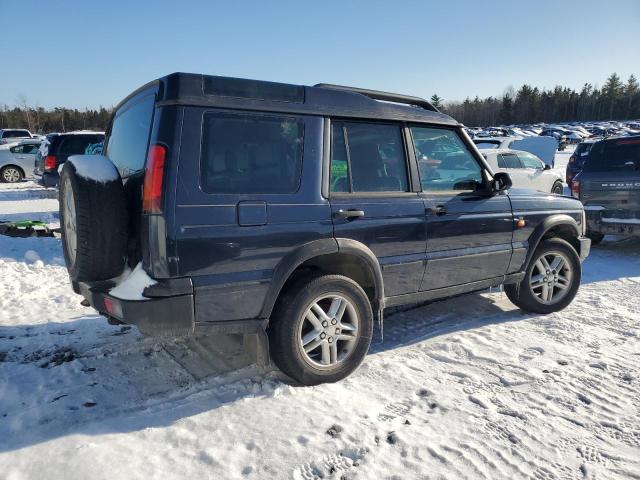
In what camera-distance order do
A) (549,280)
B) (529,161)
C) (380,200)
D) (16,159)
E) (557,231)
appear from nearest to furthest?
(380,200)
(549,280)
(557,231)
(529,161)
(16,159)

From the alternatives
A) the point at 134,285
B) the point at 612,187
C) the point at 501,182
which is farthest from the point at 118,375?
the point at 612,187

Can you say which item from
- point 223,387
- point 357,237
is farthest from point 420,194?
point 223,387

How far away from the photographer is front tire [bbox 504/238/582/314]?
473 centimetres

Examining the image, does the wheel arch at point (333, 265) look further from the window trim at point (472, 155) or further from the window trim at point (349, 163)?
the window trim at point (472, 155)

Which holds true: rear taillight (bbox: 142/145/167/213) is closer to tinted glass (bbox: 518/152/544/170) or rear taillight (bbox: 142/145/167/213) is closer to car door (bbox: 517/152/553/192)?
car door (bbox: 517/152/553/192)

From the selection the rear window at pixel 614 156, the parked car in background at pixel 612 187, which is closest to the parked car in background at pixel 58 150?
the parked car in background at pixel 612 187

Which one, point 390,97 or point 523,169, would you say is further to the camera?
point 523,169

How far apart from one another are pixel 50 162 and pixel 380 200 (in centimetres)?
1249

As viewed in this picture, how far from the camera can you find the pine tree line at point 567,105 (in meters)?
86.8

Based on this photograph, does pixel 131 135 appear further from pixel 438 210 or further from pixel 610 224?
pixel 610 224

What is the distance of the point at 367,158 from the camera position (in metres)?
3.57

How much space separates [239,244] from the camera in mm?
2850

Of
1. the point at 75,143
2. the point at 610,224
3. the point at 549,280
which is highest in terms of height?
the point at 75,143

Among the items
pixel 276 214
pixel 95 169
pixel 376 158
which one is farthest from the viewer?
pixel 376 158
